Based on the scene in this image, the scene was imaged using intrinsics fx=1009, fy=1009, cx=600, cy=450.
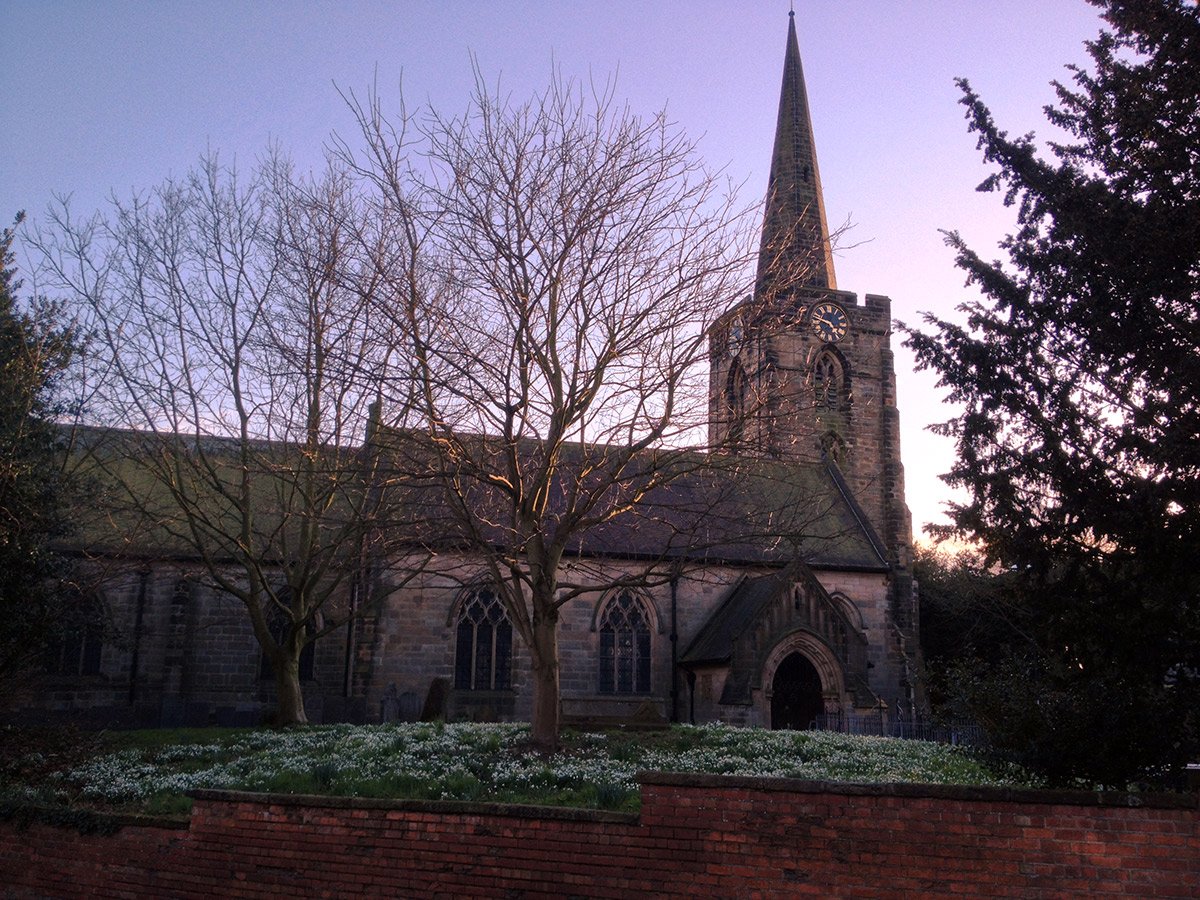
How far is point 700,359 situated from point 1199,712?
6766 mm

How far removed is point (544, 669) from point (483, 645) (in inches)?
506

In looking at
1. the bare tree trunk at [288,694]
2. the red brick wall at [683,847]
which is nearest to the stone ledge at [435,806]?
the red brick wall at [683,847]

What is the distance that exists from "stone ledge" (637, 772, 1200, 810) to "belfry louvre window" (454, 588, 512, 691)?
1823cm

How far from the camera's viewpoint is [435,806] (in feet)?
29.8

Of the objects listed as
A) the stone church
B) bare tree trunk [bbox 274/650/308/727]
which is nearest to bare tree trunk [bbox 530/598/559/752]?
bare tree trunk [bbox 274/650/308/727]

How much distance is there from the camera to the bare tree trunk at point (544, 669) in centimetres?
1385

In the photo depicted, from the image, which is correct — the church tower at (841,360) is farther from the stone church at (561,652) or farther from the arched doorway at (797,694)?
the arched doorway at (797,694)

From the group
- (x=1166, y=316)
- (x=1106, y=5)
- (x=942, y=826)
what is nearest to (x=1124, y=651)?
(x=1166, y=316)

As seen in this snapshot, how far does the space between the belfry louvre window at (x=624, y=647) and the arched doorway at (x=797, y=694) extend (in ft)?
11.7

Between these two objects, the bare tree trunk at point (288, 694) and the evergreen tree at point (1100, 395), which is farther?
the bare tree trunk at point (288, 694)

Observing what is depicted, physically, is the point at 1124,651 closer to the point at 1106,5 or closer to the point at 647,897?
the point at 647,897

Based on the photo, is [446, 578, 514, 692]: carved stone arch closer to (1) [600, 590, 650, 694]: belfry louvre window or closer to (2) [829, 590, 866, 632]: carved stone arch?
(1) [600, 590, 650, 694]: belfry louvre window

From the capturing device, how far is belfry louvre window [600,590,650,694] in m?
27.2

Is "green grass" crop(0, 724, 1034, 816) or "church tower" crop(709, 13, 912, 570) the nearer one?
"green grass" crop(0, 724, 1034, 816)
